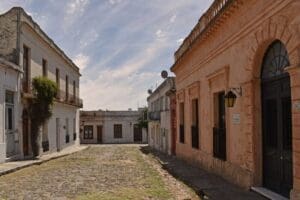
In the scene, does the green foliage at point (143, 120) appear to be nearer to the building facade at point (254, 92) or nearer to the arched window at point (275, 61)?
the building facade at point (254, 92)

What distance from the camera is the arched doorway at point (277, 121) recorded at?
7340 millimetres

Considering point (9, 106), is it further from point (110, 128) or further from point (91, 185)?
point (110, 128)

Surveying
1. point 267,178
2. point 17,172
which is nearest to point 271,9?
point 267,178

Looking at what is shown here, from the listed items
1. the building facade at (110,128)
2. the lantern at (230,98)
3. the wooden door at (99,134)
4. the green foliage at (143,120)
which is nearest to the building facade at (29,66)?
the lantern at (230,98)

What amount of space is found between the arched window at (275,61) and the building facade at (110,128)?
4279 cm

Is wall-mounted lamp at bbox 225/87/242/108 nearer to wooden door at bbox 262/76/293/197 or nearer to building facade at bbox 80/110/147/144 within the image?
wooden door at bbox 262/76/293/197

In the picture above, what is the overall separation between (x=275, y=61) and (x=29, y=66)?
47.8ft

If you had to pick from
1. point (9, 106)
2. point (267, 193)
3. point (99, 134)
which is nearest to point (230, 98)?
point (267, 193)

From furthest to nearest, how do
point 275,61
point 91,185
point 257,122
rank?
1. point 91,185
2. point 257,122
3. point 275,61

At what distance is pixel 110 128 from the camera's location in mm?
50906

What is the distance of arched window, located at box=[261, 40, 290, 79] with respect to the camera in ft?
24.5

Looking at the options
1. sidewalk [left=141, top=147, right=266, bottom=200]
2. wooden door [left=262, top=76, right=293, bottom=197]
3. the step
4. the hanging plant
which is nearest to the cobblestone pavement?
sidewalk [left=141, top=147, right=266, bottom=200]

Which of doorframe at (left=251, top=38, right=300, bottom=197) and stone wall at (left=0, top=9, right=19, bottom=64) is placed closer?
doorframe at (left=251, top=38, right=300, bottom=197)

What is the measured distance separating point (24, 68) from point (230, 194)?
13652mm
